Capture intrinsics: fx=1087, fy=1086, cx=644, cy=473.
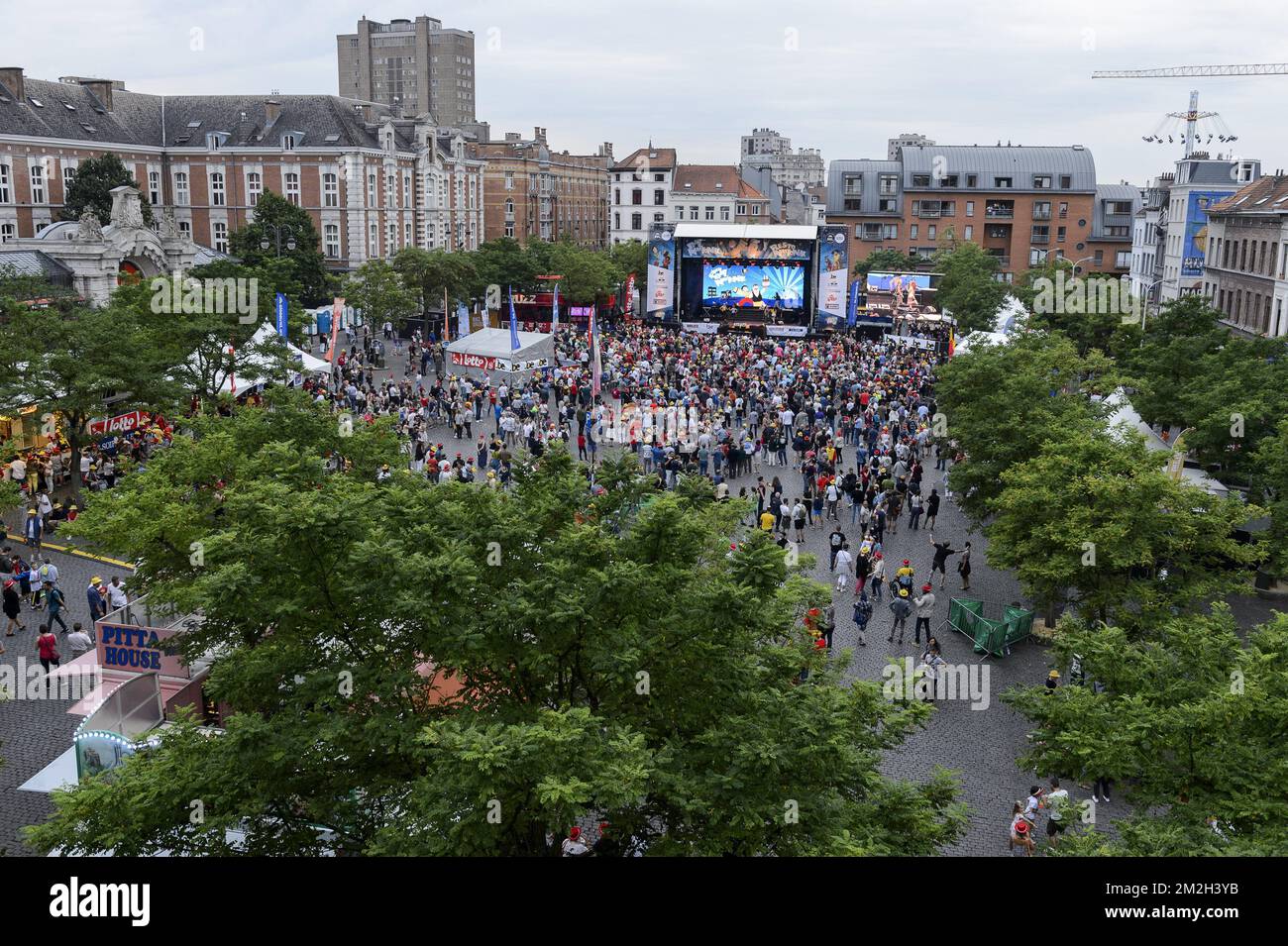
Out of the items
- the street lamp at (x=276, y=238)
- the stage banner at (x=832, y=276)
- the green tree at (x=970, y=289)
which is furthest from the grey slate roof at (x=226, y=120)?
the green tree at (x=970, y=289)

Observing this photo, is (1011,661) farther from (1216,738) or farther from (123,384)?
(123,384)

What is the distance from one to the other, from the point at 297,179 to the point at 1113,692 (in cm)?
7862

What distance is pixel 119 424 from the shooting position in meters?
34.2

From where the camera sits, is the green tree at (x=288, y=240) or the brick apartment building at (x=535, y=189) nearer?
the green tree at (x=288, y=240)

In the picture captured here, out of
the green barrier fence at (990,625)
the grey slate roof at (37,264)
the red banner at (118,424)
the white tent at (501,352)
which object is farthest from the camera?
the grey slate roof at (37,264)

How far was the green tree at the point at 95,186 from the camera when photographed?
67.8m

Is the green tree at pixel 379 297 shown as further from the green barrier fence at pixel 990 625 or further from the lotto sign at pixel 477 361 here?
the green barrier fence at pixel 990 625

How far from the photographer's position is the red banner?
109 ft

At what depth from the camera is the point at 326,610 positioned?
36.4 feet

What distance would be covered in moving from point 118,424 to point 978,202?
83414 millimetres

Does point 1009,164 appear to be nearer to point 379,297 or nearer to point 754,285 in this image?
point 754,285

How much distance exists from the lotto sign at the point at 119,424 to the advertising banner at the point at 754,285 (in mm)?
40263
